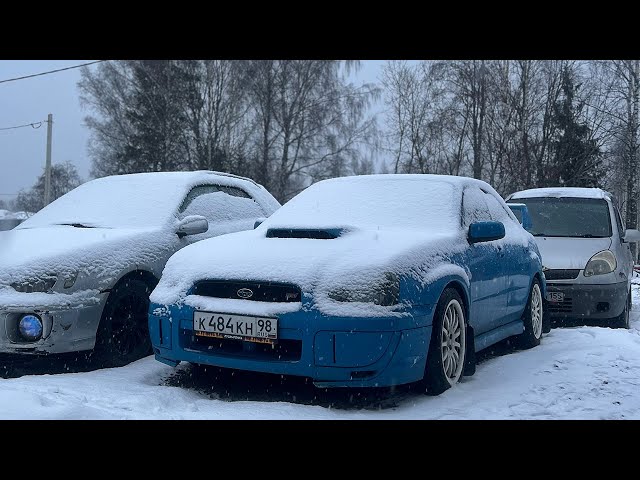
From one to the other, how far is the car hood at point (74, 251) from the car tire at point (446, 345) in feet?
7.37

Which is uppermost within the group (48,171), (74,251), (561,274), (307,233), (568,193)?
(48,171)

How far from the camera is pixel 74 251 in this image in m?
4.64

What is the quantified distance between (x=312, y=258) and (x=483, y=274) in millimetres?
1488

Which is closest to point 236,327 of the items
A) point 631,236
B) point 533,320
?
point 533,320

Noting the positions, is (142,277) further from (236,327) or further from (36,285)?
(236,327)

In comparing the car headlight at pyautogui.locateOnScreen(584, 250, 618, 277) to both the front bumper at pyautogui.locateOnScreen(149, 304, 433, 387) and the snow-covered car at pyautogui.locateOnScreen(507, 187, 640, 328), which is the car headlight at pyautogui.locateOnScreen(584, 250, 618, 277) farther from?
the front bumper at pyautogui.locateOnScreen(149, 304, 433, 387)

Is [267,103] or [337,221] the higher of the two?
[267,103]

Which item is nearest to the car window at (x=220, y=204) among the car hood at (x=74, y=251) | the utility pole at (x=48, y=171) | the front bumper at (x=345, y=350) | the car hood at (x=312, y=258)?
the car hood at (x=74, y=251)

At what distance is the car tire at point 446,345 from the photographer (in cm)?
398
